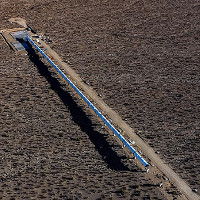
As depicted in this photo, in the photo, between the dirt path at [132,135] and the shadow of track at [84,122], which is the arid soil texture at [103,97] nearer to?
the shadow of track at [84,122]

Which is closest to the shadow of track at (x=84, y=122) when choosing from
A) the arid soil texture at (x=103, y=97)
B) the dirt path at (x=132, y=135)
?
the arid soil texture at (x=103, y=97)

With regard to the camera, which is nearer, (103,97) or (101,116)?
(101,116)

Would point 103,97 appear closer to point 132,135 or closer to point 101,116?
point 101,116

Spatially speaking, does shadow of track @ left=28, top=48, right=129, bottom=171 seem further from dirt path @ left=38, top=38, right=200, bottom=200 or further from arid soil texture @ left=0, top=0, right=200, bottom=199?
dirt path @ left=38, top=38, right=200, bottom=200

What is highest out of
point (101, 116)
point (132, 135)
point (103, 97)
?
point (103, 97)

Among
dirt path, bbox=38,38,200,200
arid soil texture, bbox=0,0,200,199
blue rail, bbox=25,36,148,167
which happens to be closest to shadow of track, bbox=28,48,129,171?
arid soil texture, bbox=0,0,200,199

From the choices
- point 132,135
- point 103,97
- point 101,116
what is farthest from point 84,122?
point 103,97
